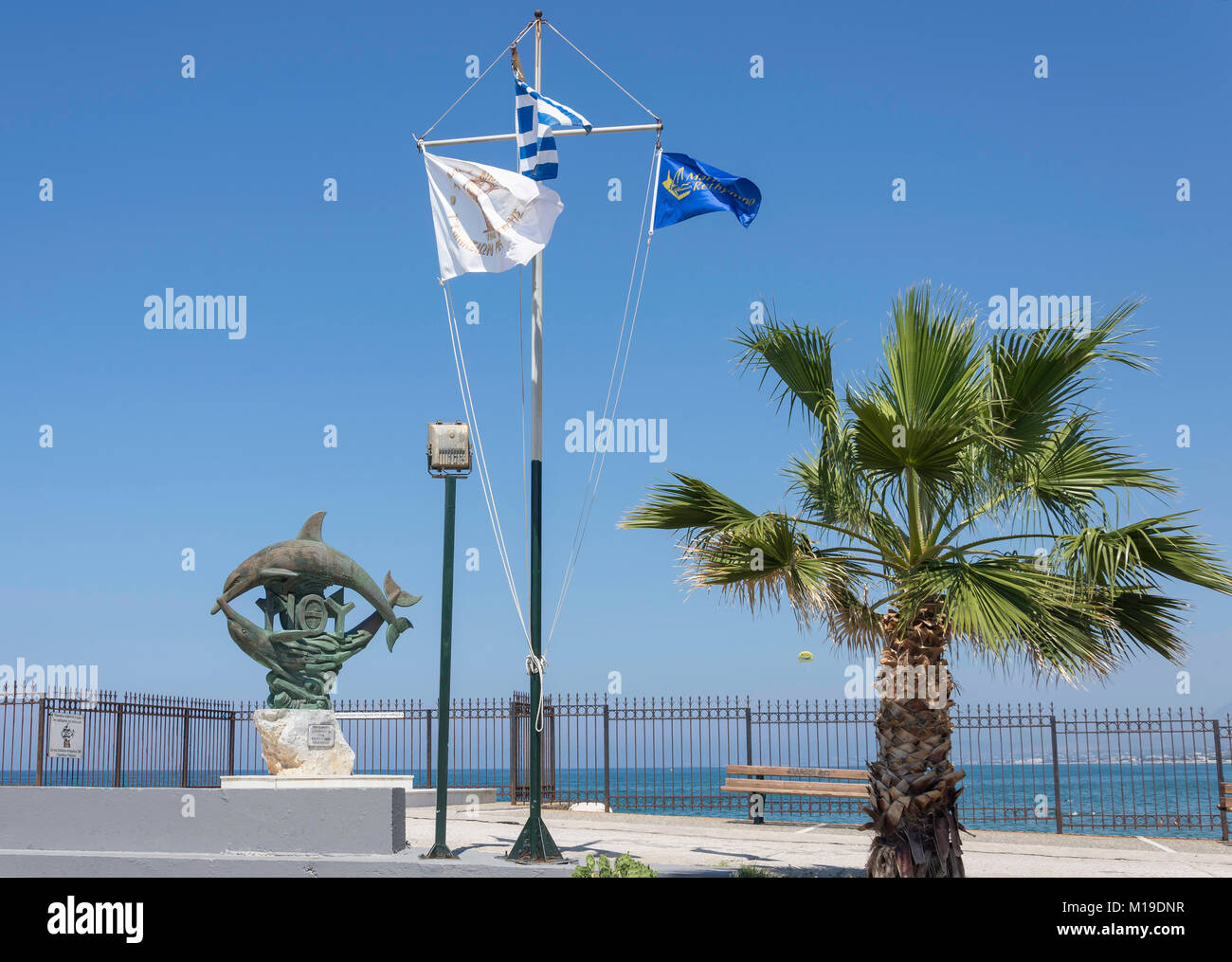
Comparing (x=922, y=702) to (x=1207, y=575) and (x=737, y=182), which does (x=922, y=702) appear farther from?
(x=737, y=182)

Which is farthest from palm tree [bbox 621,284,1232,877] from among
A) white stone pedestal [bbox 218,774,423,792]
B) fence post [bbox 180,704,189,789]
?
fence post [bbox 180,704,189,789]

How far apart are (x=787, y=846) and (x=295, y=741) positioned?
6.94 m

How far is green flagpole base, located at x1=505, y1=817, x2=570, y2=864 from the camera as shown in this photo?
10.5 meters

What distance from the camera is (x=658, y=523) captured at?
32.1 ft

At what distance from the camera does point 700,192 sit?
11.1 meters

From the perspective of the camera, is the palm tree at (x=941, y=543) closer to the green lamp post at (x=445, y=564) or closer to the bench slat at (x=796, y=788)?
the green lamp post at (x=445, y=564)

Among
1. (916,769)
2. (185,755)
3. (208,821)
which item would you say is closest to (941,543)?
(916,769)

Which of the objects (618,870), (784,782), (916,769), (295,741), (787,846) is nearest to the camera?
(916,769)

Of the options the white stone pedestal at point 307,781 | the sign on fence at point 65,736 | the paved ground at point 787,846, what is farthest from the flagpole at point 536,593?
the sign on fence at point 65,736


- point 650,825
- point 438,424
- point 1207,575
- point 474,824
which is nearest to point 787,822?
point 650,825

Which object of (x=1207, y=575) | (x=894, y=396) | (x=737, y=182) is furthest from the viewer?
(x=737, y=182)

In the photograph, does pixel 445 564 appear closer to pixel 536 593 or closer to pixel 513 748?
pixel 536 593

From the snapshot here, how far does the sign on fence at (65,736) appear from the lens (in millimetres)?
13383
